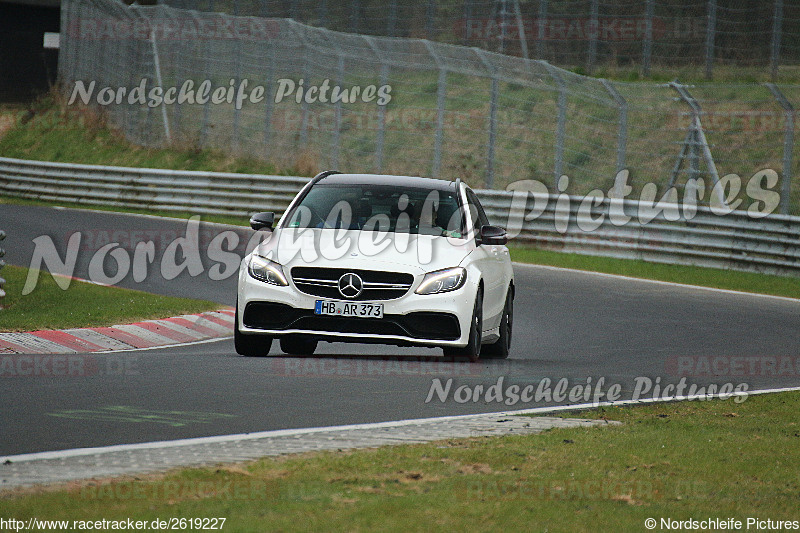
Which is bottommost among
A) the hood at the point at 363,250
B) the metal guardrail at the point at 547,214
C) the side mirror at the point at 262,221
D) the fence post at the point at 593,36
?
the metal guardrail at the point at 547,214

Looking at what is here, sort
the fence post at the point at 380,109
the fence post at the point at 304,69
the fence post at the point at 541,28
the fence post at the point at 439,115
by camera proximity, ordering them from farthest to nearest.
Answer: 1. the fence post at the point at 541,28
2. the fence post at the point at 304,69
3. the fence post at the point at 380,109
4. the fence post at the point at 439,115

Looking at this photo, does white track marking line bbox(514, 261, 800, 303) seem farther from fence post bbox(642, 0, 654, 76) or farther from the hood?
fence post bbox(642, 0, 654, 76)

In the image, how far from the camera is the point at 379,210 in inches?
484

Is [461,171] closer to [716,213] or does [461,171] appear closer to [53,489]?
[716,213]

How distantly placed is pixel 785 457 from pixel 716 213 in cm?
1638

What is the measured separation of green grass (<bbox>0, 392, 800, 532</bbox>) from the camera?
5.87m

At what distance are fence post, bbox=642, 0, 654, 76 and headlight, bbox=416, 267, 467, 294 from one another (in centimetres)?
2329

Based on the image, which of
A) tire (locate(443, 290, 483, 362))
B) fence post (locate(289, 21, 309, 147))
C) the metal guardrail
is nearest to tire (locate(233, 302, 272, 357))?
tire (locate(443, 290, 483, 362))

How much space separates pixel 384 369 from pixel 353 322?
2.31 ft

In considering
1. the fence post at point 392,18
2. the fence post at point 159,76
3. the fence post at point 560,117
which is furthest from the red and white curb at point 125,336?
the fence post at point 392,18

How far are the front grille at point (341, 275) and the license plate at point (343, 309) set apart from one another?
0.05 meters

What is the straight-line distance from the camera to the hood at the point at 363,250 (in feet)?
37.4

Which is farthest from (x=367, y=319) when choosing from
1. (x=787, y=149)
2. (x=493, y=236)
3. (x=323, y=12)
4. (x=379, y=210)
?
(x=323, y=12)

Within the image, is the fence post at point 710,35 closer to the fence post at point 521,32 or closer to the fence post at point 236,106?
the fence post at point 521,32
